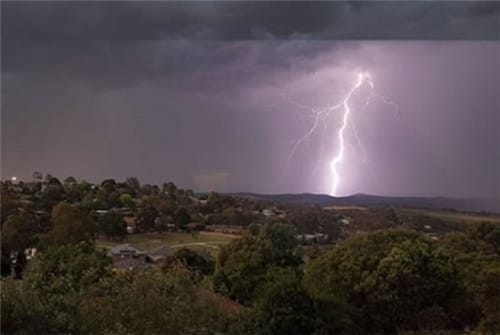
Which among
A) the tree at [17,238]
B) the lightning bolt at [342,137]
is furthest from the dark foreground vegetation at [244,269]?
the lightning bolt at [342,137]

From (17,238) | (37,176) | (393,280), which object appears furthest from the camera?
(393,280)

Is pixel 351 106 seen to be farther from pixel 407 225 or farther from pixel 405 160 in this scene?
pixel 407 225

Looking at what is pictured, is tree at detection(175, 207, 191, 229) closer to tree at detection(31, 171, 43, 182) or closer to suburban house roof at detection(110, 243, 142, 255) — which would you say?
suburban house roof at detection(110, 243, 142, 255)

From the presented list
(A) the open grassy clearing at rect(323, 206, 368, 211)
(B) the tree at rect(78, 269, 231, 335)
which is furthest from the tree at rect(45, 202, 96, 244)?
(A) the open grassy clearing at rect(323, 206, 368, 211)

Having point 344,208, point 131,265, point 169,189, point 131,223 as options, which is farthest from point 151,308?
point 344,208

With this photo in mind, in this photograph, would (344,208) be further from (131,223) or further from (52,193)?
(52,193)

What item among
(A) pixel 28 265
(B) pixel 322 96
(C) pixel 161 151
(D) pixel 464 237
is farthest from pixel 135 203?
(D) pixel 464 237
